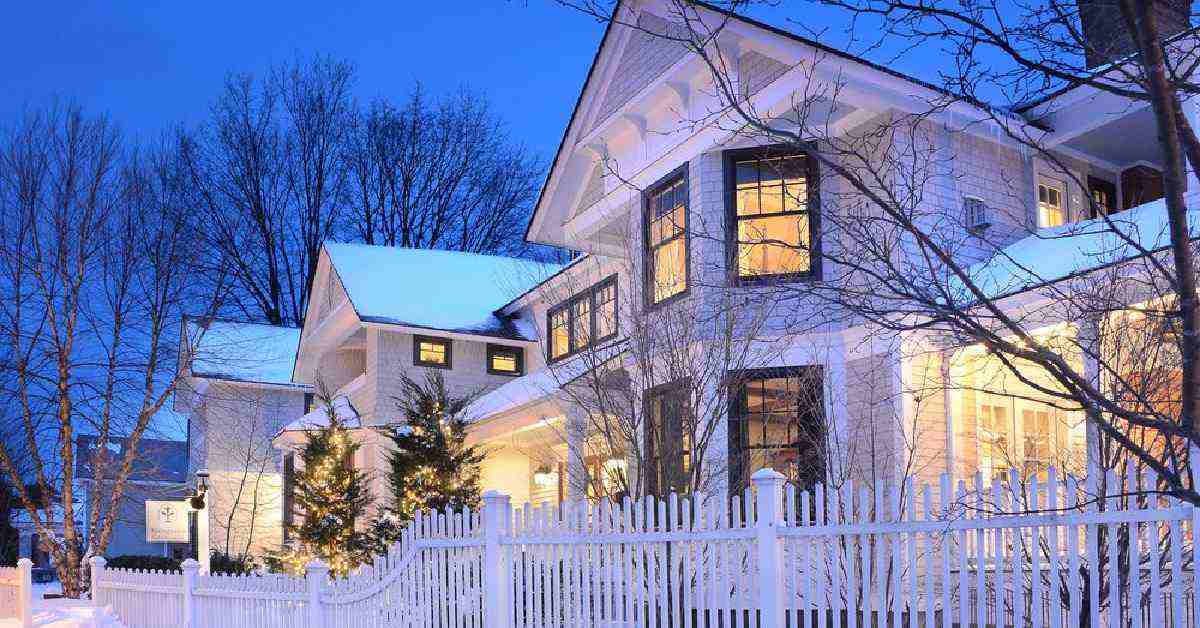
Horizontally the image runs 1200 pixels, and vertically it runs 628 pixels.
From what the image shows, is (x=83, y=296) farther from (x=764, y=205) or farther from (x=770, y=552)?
(x=770, y=552)

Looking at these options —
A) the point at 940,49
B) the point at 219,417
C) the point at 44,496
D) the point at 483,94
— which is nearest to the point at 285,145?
the point at 483,94

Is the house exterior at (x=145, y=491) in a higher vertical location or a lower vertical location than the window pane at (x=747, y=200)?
lower

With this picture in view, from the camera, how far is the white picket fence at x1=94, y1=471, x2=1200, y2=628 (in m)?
5.43

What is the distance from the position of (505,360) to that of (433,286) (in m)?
2.23

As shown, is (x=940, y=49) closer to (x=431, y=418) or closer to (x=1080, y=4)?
(x=1080, y=4)

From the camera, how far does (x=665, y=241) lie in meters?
14.8

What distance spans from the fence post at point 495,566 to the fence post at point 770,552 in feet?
8.72

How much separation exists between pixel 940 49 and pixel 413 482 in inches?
602

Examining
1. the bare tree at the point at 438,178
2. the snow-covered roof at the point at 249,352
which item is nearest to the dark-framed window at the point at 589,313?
the snow-covered roof at the point at 249,352

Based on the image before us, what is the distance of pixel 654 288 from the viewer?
590 inches

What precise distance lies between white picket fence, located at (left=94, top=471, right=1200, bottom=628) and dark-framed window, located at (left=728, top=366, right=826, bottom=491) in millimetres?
1460

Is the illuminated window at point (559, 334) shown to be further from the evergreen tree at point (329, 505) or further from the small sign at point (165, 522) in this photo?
the small sign at point (165, 522)

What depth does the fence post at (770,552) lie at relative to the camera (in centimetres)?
675

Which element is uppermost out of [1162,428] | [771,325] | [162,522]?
[771,325]
